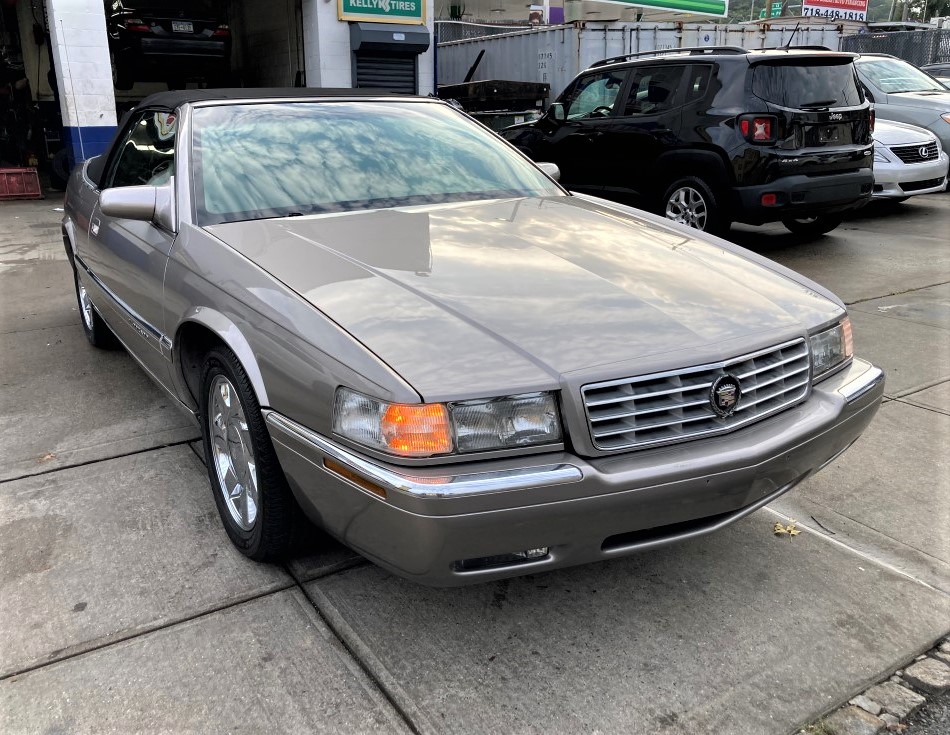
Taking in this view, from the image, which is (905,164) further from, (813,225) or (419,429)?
(419,429)

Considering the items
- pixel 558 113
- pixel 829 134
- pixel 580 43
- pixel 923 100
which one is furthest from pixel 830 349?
pixel 580 43

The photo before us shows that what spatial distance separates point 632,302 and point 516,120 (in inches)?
528

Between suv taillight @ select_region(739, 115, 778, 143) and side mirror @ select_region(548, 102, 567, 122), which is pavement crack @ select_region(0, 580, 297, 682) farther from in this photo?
side mirror @ select_region(548, 102, 567, 122)

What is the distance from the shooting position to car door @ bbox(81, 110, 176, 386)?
3166mm

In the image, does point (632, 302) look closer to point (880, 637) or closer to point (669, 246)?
point (669, 246)

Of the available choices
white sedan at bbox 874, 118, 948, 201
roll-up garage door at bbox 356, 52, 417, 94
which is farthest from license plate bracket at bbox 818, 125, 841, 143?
roll-up garage door at bbox 356, 52, 417, 94

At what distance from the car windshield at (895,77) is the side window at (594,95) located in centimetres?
465

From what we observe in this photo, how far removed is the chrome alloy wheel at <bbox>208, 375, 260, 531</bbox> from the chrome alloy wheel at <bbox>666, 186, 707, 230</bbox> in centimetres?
539

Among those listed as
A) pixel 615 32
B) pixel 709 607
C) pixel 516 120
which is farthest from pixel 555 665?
pixel 615 32

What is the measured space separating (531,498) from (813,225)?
25.0 feet

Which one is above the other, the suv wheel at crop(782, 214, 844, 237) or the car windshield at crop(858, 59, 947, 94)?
the car windshield at crop(858, 59, 947, 94)

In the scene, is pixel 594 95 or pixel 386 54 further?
pixel 386 54

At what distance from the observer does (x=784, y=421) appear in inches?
93.0

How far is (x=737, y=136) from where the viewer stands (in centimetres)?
688
